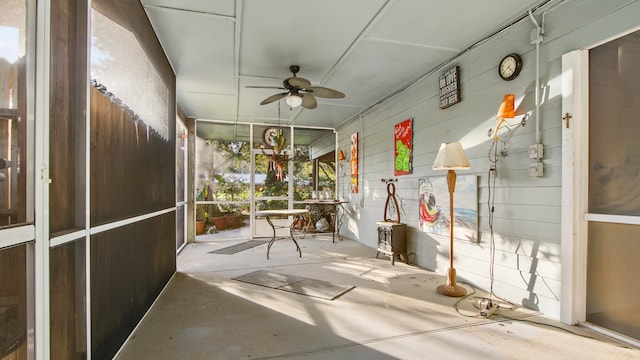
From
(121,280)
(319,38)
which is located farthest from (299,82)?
(121,280)

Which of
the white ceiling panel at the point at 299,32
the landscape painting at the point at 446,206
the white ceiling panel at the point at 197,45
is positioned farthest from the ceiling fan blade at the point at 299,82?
the landscape painting at the point at 446,206

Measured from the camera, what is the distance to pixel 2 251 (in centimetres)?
107

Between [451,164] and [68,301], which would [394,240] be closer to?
[451,164]

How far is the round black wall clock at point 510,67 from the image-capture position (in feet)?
9.30

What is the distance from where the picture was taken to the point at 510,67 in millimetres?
2900

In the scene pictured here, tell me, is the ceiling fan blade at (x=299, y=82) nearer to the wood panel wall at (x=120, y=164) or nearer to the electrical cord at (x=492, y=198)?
the wood panel wall at (x=120, y=164)

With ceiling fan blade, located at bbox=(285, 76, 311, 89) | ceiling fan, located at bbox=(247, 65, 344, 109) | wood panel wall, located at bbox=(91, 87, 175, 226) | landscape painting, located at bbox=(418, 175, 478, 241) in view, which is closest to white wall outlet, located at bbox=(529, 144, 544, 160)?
landscape painting, located at bbox=(418, 175, 478, 241)

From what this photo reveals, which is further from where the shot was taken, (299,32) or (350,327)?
(299,32)

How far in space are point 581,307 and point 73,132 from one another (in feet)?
12.0

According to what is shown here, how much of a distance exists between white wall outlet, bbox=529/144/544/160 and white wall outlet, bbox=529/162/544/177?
0.06 meters

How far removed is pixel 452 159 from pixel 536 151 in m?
0.69

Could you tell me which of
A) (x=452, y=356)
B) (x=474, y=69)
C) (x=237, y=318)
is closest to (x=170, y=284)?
(x=237, y=318)

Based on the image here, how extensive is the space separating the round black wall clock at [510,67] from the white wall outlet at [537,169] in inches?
34.0

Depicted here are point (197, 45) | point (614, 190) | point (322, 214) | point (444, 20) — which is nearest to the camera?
point (614, 190)
